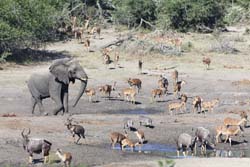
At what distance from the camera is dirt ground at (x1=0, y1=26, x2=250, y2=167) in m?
19.3

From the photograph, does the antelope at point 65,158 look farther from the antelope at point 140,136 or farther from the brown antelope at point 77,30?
the brown antelope at point 77,30

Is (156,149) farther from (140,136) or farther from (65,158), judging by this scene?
(65,158)

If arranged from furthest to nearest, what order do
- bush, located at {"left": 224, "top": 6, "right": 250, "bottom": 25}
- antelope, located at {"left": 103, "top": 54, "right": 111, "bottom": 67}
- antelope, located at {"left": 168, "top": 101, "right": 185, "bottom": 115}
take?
bush, located at {"left": 224, "top": 6, "right": 250, "bottom": 25} → antelope, located at {"left": 103, "top": 54, "right": 111, "bottom": 67} → antelope, located at {"left": 168, "top": 101, "right": 185, "bottom": 115}

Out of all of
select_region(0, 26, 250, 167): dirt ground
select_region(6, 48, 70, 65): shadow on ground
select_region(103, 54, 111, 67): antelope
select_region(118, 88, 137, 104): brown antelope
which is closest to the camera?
select_region(0, 26, 250, 167): dirt ground

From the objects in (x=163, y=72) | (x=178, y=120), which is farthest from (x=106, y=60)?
(x=178, y=120)

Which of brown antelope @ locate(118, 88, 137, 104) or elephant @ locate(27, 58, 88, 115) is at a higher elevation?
elephant @ locate(27, 58, 88, 115)

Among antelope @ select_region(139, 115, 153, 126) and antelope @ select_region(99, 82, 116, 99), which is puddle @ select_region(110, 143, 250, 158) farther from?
antelope @ select_region(99, 82, 116, 99)

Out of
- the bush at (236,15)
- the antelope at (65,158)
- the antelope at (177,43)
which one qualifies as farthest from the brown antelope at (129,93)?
the bush at (236,15)

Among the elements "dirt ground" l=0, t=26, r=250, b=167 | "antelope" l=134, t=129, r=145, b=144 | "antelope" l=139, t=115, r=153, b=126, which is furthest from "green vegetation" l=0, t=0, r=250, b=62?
"antelope" l=134, t=129, r=145, b=144

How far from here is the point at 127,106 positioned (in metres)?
28.3

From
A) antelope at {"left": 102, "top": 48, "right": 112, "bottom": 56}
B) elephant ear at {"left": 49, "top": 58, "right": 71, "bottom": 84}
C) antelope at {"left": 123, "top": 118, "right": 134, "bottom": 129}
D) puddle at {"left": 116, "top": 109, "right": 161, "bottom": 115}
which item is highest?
antelope at {"left": 102, "top": 48, "right": 112, "bottom": 56}

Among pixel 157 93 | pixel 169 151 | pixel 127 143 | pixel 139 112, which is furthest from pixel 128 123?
pixel 157 93

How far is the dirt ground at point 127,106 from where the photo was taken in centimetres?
1933

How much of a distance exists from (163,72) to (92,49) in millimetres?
6160
